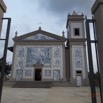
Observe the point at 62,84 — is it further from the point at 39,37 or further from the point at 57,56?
the point at 39,37

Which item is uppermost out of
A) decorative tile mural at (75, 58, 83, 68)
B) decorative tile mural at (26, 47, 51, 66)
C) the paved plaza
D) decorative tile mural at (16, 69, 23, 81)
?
decorative tile mural at (26, 47, 51, 66)

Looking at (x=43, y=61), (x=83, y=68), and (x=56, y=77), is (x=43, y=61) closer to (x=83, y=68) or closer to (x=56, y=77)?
(x=56, y=77)

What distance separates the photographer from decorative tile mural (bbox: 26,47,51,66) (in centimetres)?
2678

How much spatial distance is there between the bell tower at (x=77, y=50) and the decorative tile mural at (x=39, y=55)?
11.6ft

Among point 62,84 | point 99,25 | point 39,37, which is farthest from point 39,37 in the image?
point 99,25

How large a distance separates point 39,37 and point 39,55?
3.02 m

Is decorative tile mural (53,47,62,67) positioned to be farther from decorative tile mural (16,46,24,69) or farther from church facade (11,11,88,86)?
decorative tile mural (16,46,24,69)

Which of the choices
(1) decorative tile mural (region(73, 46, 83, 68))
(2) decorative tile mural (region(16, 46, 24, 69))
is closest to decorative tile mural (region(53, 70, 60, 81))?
(1) decorative tile mural (region(73, 46, 83, 68))

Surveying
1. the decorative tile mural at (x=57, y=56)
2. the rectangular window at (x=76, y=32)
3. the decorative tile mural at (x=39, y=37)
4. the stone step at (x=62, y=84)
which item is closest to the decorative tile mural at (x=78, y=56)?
the decorative tile mural at (x=57, y=56)

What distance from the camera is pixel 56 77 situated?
25859mm

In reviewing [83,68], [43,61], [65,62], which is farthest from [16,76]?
[83,68]

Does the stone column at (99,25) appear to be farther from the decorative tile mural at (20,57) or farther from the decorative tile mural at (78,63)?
the decorative tile mural at (20,57)

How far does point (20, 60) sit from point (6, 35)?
75.4 feet

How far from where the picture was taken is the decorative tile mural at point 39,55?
87.9 feet
